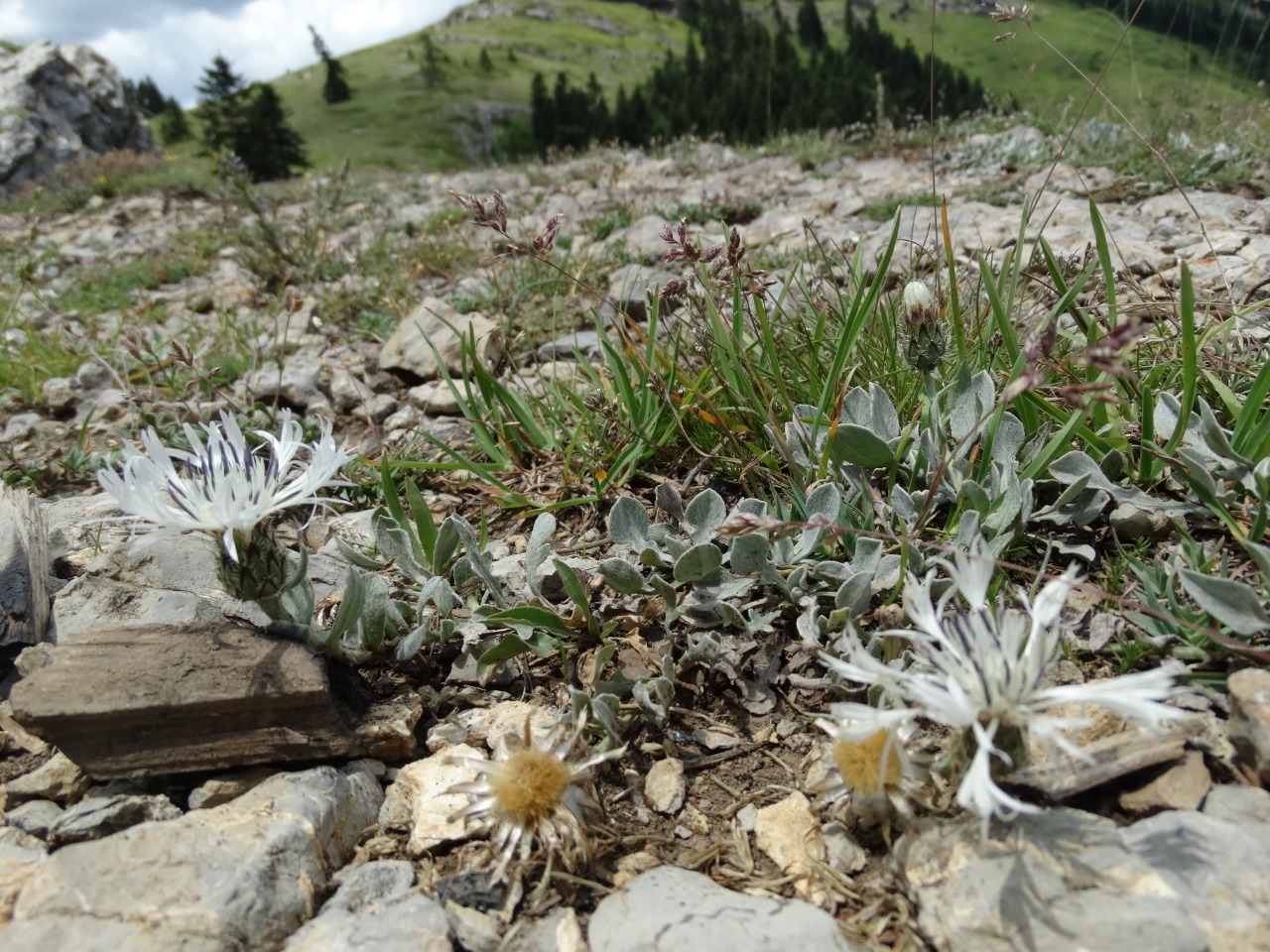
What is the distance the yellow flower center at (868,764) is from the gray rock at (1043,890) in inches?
4.1

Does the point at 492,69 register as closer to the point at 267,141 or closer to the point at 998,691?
the point at 267,141

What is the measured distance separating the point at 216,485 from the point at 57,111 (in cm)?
3002

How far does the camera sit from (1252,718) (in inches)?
53.5

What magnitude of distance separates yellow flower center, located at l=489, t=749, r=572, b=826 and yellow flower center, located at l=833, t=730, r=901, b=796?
51 cm

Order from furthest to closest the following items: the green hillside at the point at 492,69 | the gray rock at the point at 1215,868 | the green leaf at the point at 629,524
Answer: the green hillside at the point at 492,69, the green leaf at the point at 629,524, the gray rock at the point at 1215,868

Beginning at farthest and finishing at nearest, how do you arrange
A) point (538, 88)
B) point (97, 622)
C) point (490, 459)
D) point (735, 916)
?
point (538, 88) → point (490, 459) → point (97, 622) → point (735, 916)

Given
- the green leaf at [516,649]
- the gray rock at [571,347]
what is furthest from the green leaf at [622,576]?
the gray rock at [571,347]

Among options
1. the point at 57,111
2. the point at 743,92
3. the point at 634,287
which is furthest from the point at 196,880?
the point at 743,92

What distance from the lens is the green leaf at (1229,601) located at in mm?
1496

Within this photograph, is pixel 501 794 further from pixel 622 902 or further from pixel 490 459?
pixel 490 459

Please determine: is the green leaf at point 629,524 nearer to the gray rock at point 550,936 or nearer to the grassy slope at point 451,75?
the gray rock at point 550,936

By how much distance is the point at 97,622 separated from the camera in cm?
217

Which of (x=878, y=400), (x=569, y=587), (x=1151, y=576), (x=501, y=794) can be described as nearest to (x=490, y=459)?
(x=569, y=587)

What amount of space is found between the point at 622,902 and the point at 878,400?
140 cm
